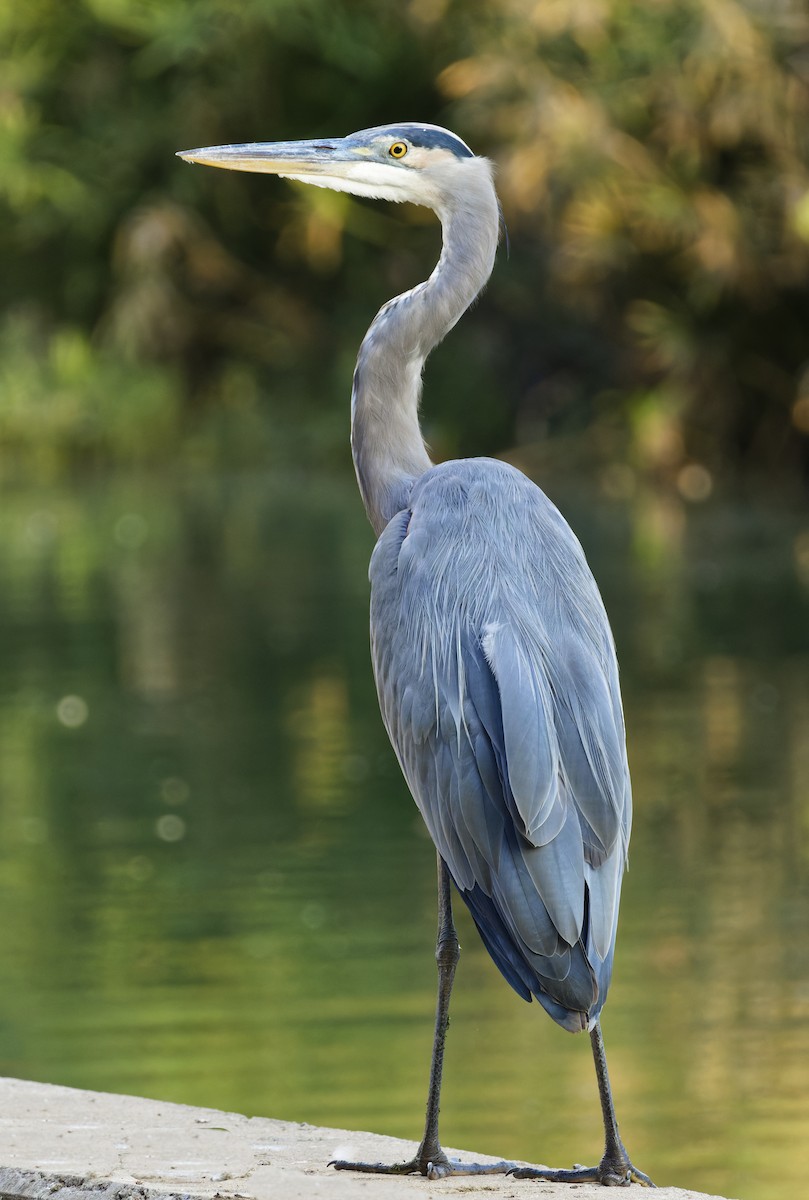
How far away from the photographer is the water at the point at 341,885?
459cm

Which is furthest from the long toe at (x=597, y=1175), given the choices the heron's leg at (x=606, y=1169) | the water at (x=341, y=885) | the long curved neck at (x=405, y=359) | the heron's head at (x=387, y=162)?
the heron's head at (x=387, y=162)

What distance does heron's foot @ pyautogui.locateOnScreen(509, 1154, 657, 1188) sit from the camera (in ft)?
10.4

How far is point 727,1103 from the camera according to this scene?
4.45m

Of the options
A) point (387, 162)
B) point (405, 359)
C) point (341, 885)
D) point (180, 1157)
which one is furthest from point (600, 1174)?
point (341, 885)

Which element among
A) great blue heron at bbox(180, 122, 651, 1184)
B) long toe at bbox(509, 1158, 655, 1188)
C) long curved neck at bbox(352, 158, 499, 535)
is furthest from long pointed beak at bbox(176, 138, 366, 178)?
long toe at bbox(509, 1158, 655, 1188)

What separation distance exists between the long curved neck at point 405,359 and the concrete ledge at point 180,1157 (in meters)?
1.09

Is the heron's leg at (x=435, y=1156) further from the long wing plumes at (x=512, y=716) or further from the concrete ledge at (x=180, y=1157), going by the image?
the long wing plumes at (x=512, y=716)

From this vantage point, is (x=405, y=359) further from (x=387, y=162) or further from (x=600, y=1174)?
(x=600, y=1174)

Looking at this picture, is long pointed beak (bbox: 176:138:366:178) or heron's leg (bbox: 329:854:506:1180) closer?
heron's leg (bbox: 329:854:506:1180)

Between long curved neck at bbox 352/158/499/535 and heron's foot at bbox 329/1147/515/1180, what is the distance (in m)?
1.15

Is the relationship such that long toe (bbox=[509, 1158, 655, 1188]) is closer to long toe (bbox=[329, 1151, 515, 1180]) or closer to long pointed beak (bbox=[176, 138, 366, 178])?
long toe (bbox=[329, 1151, 515, 1180])

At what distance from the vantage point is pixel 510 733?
307 cm

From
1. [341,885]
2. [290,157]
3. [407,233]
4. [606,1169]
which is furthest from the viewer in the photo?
[407,233]

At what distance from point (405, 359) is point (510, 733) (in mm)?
1050
